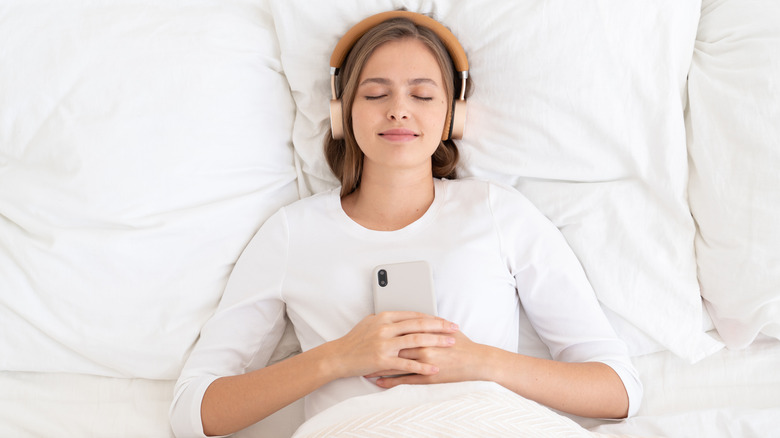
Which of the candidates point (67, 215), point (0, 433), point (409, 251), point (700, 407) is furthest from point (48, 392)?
point (700, 407)

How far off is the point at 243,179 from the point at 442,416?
82cm

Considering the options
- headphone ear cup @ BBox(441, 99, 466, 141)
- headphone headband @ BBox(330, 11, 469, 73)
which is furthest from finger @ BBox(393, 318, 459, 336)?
headphone headband @ BBox(330, 11, 469, 73)

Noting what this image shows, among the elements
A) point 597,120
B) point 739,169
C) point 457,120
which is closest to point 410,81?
point 457,120

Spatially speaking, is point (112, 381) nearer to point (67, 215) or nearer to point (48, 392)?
point (48, 392)

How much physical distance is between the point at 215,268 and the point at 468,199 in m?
0.67

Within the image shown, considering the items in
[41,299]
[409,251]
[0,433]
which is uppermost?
[409,251]

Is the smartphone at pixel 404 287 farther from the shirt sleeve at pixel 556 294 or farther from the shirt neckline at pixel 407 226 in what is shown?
the shirt sleeve at pixel 556 294

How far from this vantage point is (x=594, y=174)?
1.55 meters

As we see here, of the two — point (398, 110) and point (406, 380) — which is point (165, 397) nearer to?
point (406, 380)

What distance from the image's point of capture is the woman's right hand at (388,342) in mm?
1274

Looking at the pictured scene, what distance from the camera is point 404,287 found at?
1385mm

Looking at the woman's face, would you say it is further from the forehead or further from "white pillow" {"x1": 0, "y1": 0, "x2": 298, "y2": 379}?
"white pillow" {"x1": 0, "y1": 0, "x2": 298, "y2": 379}

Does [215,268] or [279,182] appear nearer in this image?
[215,268]

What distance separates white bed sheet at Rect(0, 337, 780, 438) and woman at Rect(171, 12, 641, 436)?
0.43 ft
